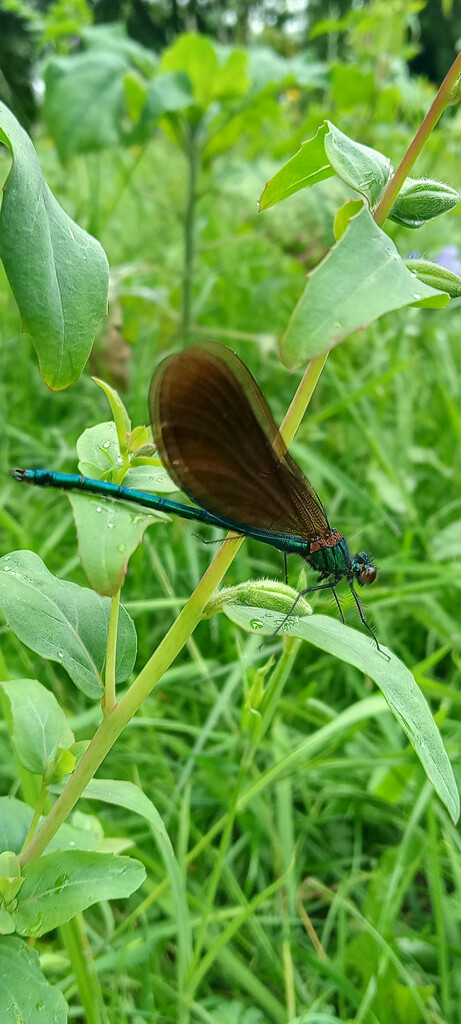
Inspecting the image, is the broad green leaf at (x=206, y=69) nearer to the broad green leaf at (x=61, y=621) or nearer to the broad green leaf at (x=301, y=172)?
the broad green leaf at (x=301, y=172)

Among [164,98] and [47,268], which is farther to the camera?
[164,98]

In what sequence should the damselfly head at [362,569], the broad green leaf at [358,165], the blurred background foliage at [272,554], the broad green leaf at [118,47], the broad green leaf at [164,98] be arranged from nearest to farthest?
1. the broad green leaf at [358,165]
2. the damselfly head at [362,569]
3. the blurred background foliage at [272,554]
4. the broad green leaf at [164,98]
5. the broad green leaf at [118,47]

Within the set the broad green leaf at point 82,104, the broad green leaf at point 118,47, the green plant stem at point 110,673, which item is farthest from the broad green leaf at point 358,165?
the broad green leaf at point 118,47

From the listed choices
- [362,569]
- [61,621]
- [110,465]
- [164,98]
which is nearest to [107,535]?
[110,465]

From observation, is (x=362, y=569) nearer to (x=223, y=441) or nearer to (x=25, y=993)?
(x=223, y=441)

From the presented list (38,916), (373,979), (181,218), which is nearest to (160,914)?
(373,979)

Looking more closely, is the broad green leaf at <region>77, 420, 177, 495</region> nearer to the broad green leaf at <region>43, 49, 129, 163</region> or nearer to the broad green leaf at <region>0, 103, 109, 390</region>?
the broad green leaf at <region>0, 103, 109, 390</region>
